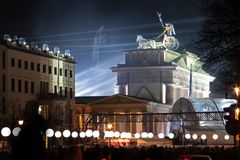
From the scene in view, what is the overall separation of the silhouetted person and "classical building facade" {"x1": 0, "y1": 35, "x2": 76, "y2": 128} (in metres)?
81.4

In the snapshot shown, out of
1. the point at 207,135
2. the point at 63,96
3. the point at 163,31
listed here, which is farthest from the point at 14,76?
the point at 163,31

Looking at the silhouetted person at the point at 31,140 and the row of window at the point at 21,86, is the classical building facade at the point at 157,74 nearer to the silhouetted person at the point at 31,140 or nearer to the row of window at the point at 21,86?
the row of window at the point at 21,86

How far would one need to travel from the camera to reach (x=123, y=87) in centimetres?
15912

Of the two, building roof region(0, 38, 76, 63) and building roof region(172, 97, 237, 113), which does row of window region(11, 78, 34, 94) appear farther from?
building roof region(172, 97, 237, 113)

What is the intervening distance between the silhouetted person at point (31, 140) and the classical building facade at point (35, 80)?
267 feet

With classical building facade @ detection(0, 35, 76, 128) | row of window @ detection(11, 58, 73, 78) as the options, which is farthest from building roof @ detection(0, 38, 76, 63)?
row of window @ detection(11, 58, 73, 78)

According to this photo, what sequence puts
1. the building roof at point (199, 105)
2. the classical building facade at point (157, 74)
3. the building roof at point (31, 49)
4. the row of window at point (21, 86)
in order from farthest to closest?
the classical building facade at point (157, 74), the building roof at point (199, 105), the row of window at point (21, 86), the building roof at point (31, 49)

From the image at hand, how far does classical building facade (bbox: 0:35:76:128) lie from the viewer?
337ft

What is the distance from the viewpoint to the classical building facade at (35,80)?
102812 millimetres

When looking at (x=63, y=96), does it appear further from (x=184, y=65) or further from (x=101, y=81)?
(x=101, y=81)

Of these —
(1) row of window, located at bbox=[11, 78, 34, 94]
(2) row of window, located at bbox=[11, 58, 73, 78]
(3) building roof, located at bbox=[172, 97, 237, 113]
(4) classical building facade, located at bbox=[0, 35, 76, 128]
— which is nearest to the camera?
(4) classical building facade, located at bbox=[0, 35, 76, 128]

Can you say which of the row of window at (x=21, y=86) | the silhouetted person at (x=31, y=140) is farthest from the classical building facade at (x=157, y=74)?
the silhouetted person at (x=31, y=140)

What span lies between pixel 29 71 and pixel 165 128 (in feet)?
125

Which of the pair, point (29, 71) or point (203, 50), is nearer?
point (203, 50)
